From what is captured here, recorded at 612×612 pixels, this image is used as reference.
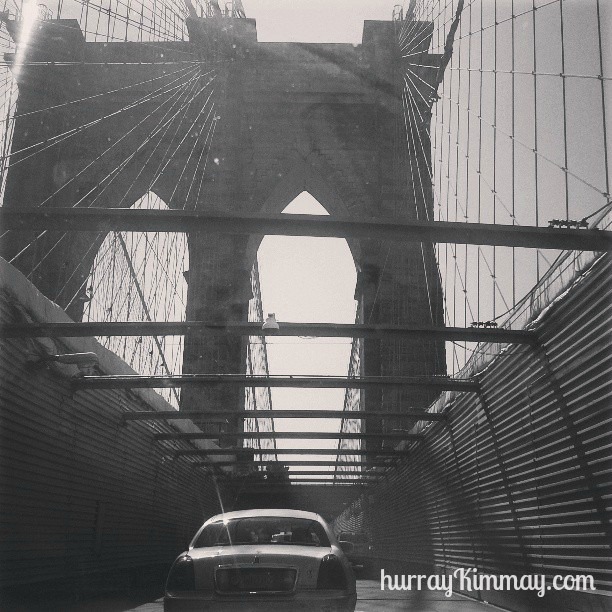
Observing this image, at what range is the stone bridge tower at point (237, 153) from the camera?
26.0 metres

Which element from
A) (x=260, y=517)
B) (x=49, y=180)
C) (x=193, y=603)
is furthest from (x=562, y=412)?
(x=49, y=180)

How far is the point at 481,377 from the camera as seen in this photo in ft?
36.0

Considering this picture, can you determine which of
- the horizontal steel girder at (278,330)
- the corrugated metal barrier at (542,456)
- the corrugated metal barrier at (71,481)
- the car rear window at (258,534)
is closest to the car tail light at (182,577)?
the car rear window at (258,534)

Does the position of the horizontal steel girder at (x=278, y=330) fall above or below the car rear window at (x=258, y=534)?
above

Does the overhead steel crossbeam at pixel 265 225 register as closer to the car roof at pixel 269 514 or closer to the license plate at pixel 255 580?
the car roof at pixel 269 514

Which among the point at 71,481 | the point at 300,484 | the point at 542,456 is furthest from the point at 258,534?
the point at 300,484

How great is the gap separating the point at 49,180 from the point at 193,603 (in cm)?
2404

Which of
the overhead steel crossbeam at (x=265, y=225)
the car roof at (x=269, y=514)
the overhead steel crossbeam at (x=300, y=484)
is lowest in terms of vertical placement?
the car roof at (x=269, y=514)

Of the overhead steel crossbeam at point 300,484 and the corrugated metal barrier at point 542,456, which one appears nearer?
the corrugated metal barrier at point 542,456

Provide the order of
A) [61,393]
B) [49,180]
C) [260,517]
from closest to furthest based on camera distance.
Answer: [260,517] < [61,393] < [49,180]

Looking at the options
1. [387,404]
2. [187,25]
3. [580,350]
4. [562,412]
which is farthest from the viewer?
[187,25]

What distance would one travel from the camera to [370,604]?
1030cm

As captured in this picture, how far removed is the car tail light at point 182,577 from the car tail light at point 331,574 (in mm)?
759

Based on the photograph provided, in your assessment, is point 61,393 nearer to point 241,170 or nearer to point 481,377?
point 481,377
